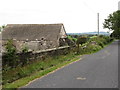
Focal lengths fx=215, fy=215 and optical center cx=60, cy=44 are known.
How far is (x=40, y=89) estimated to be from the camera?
809cm

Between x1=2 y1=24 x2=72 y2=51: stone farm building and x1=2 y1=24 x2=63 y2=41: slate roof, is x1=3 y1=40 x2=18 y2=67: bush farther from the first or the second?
x1=2 y1=24 x2=63 y2=41: slate roof

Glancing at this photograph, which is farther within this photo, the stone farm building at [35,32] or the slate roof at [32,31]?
the slate roof at [32,31]

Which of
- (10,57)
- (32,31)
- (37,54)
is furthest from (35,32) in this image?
(10,57)

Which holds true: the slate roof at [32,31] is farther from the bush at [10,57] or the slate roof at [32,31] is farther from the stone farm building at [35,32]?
the bush at [10,57]

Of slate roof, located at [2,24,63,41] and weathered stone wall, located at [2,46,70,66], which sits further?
slate roof, located at [2,24,63,41]

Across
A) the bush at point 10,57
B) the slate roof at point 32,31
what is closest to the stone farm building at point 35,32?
the slate roof at point 32,31

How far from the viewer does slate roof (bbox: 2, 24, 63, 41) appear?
38500 millimetres

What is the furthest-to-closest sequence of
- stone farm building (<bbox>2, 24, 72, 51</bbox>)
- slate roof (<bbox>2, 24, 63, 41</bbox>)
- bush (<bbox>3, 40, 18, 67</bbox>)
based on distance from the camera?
slate roof (<bbox>2, 24, 63, 41</bbox>), stone farm building (<bbox>2, 24, 72, 51</bbox>), bush (<bbox>3, 40, 18, 67</bbox>)

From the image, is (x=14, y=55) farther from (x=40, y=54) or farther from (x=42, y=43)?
(x=42, y=43)

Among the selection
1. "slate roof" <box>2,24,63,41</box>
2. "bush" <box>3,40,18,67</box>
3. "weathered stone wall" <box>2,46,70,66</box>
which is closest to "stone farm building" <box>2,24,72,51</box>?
"slate roof" <box>2,24,63,41</box>

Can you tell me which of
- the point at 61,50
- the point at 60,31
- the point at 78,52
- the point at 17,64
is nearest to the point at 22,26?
the point at 60,31

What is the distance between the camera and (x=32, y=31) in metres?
41.2

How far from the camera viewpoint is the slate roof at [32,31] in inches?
1516

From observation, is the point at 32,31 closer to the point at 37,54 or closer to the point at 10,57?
the point at 37,54
